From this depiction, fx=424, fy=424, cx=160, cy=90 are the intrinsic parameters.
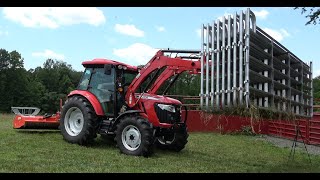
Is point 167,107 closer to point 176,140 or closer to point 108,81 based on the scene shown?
point 176,140

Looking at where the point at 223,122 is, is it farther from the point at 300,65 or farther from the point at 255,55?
the point at 255,55

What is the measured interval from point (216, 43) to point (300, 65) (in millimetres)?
2989

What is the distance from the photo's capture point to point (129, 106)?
1077 cm

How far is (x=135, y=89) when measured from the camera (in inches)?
427

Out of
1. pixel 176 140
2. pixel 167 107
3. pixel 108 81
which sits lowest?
pixel 176 140

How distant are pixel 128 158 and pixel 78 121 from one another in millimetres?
2799

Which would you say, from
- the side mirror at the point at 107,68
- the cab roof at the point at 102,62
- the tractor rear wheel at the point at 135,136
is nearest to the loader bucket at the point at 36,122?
the cab roof at the point at 102,62

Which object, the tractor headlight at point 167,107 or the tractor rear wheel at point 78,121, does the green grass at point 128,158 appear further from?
the tractor headlight at point 167,107

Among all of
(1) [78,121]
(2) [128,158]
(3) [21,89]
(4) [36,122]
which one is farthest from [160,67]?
(3) [21,89]

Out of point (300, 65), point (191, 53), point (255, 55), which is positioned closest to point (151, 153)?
point (191, 53)

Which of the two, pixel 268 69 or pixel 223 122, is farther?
pixel 223 122

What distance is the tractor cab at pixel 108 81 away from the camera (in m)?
11.0

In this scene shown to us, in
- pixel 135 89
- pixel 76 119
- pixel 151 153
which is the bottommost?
pixel 151 153

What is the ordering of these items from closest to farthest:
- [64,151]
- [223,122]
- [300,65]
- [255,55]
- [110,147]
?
1. [64,151]
2. [255,55]
3. [110,147]
4. [300,65]
5. [223,122]
